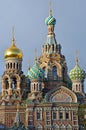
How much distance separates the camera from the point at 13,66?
209 feet

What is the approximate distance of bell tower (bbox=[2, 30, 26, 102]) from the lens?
62812mm

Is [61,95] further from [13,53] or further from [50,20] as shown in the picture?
[50,20]

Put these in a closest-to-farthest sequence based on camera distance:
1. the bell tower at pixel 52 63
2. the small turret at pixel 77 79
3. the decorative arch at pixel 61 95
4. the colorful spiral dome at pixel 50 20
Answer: the decorative arch at pixel 61 95 → the small turret at pixel 77 79 → the bell tower at pixel 52 63 → the colorful spiral dome at pixel 50 20

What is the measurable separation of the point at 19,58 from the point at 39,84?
12.5 ft

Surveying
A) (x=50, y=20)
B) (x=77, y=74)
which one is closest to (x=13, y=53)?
(x=50, y=20)

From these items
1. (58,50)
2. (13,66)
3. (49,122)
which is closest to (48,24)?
(58,50)

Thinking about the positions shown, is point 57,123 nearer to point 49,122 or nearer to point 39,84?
point 49,122

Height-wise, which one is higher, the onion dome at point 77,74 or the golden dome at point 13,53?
the golden dome at point 13,53

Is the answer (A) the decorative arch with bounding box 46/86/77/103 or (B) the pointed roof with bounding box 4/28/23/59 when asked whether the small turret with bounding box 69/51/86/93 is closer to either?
(A) the decorative arch with bounding box 46/86/77/103

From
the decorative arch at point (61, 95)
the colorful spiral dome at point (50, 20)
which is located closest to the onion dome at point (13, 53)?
the decorative arch at point (61, 95)

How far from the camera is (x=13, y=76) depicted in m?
63.2

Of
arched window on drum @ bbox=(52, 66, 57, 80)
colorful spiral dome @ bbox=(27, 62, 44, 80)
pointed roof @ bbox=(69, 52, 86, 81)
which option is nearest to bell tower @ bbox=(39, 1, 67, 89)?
arched window on drum @ bbox=(52, 66, 57, 80)

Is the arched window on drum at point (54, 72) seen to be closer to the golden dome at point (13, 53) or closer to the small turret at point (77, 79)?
the small turret at point (77, 79)

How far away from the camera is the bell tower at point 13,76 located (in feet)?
206
